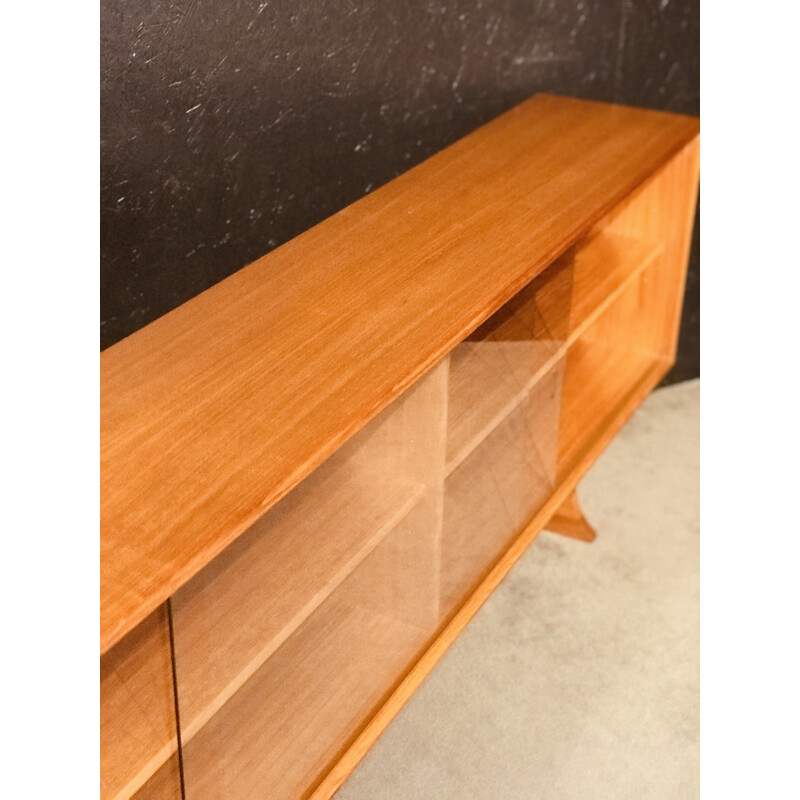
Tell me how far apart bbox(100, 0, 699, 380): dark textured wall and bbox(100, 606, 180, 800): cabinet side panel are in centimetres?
83

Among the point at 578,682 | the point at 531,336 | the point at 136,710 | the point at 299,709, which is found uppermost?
the point at 531,336

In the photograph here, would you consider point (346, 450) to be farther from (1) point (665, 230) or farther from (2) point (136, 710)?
(1) point (665, 230)

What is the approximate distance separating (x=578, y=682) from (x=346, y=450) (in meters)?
1.15

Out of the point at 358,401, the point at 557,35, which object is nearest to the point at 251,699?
the point at 358,401

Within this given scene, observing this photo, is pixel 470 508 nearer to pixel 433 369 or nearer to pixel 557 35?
pixel 433 369

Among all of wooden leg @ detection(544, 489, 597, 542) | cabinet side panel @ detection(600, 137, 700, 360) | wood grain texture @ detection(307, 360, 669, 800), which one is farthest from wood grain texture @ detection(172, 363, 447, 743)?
wooden leg @ detection(544, 489, 597, 542)

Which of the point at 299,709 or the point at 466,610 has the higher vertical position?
the point at 299,709

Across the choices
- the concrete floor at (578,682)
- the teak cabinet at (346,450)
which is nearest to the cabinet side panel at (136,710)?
the teak cabinet at (346,450)

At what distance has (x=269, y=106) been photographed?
2.42 metres

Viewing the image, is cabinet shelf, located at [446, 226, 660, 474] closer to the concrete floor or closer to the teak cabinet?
the teak cabinet

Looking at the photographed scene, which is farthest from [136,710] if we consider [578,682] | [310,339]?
[578,682]

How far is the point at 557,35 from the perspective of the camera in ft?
10.5

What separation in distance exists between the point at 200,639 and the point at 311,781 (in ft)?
1.46
